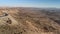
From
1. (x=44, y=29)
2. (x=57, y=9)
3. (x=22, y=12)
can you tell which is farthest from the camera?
(x=57, y=9)

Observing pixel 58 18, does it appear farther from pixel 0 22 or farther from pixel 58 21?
pixel 0 22

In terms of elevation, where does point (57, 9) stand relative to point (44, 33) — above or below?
above

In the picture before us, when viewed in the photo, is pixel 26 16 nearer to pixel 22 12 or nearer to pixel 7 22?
pixel 22 12

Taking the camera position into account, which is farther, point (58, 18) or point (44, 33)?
point (58, 18)

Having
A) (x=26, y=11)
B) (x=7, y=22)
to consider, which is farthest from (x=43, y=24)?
(x=7, y=22)

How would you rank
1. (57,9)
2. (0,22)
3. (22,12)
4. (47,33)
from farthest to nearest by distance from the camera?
(57,9) < (22,12) < (47,33) < (0,22)

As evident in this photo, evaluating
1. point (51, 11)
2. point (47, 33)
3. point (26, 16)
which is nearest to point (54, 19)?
point (51, 11)
